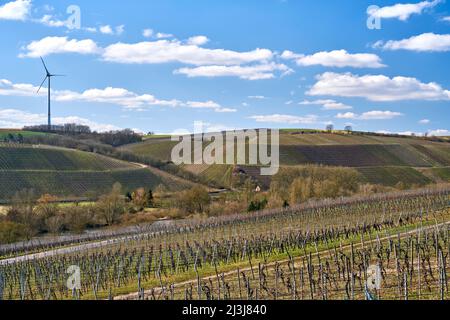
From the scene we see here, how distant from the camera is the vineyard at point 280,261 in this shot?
18.8 metres

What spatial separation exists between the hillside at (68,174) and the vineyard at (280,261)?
36769mm

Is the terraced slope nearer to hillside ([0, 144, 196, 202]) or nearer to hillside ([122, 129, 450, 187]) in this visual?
hillside ([0, 144, 196, 202])

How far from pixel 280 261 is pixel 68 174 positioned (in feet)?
221

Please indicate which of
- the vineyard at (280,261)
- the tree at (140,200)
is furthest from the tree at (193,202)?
the vineyard at (280,261)

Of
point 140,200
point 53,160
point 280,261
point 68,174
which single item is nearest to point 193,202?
point 140,200

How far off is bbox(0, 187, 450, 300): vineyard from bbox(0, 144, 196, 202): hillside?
36.8 meters

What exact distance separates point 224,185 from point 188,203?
85.7ft

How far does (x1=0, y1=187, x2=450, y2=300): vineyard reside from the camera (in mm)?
18750

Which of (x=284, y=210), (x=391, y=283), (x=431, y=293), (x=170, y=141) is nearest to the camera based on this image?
(x=431, y=293)

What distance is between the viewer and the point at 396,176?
310 ft

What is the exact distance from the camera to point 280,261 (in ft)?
88.5

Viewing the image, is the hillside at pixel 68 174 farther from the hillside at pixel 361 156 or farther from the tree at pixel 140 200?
the hillside at pixel 361 156
